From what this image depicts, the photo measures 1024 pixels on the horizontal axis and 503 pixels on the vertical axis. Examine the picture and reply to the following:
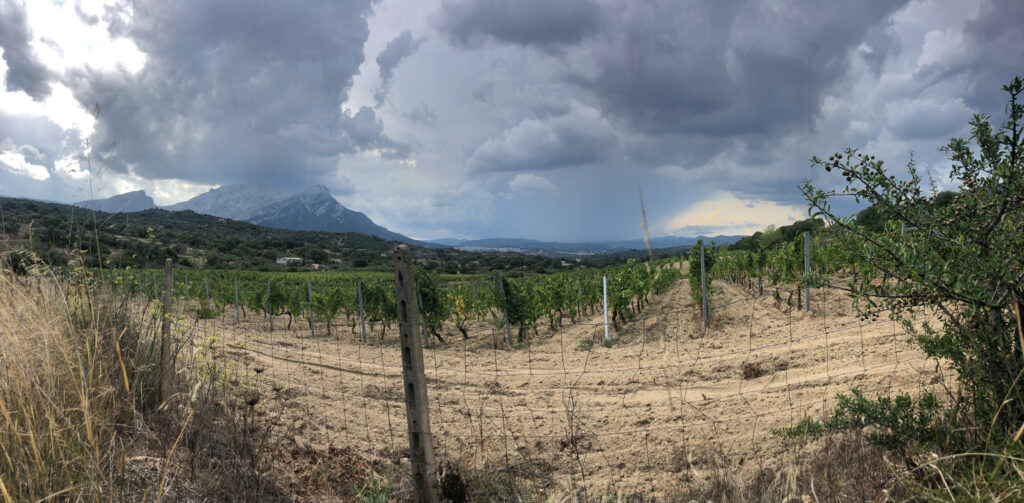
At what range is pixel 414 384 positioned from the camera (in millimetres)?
3055

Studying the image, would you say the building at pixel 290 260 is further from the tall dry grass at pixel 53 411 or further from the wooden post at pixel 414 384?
the wooden post at pixel 414 384

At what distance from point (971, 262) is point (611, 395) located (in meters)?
4.84

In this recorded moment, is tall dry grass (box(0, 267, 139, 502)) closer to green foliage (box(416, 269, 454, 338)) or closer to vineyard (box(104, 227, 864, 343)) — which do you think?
vineyard (box(104, 227, 864, 343))

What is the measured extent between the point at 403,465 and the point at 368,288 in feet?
36.6

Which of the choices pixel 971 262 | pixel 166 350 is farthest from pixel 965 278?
pixel 166 350

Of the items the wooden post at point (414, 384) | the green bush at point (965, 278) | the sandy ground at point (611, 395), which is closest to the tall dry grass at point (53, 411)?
the sandy ground at point (611, 395)

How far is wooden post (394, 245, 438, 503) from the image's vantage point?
3020mm

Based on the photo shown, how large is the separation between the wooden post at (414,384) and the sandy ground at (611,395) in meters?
1.01

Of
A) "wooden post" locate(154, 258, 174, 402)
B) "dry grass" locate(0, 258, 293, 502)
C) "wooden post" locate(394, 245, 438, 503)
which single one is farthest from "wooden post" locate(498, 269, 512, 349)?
"wooden post" locate(394, 245, 438, 503)

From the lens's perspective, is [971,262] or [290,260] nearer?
[971,262]

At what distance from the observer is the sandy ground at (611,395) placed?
14.2ft

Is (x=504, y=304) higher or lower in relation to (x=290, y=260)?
lower

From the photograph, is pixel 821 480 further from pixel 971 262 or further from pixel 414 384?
pixel 414 384

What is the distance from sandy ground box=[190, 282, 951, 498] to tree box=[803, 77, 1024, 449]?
0.26m
